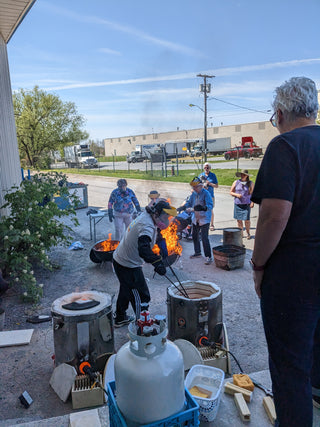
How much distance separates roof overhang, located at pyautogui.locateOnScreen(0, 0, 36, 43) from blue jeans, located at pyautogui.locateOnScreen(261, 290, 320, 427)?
7351 millimetres

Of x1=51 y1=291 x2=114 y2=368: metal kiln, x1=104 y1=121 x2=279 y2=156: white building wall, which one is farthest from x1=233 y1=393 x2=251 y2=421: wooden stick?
x1=104 y1=121 x2=279 y2=156: white building wall

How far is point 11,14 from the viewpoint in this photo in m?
7.25

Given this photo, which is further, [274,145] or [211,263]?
[211,263]

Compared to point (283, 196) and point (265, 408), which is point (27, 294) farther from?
point (283, 196)

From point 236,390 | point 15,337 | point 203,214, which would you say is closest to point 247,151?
point 203,214

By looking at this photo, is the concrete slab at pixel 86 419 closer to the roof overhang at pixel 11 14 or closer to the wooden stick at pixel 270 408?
the wooden stick at pixel 270 408

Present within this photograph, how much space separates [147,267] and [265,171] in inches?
227

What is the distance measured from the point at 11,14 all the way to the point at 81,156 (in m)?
35.8

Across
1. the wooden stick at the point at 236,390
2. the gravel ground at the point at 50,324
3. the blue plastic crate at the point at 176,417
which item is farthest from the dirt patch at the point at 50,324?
the blue plastic crate at the point at 176,417

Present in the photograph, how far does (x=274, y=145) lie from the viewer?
1.81m

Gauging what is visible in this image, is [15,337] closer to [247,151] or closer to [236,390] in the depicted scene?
[236,390]

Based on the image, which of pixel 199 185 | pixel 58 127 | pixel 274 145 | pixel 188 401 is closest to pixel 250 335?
pixel 188 401

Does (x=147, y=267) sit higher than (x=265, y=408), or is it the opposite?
(x=265, y=408)

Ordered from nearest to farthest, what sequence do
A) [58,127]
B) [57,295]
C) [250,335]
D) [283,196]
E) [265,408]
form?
[283,196] → [265,408] → [250,335] → [57,295] → [58,127]
